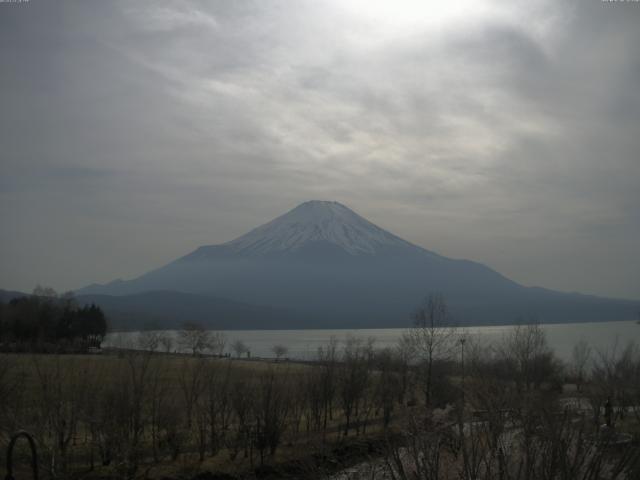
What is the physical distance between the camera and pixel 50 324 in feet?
226

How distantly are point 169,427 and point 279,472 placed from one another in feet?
13.7

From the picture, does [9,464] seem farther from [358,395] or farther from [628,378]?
[628,378]

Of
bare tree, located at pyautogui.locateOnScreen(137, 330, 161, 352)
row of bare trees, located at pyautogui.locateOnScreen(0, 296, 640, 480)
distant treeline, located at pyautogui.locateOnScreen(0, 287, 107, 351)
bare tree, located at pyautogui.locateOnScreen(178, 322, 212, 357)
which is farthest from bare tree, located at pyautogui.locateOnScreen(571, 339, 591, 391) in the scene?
bare tree, located at pyautogui.locateOnScreen(178, 322, 212, 357)

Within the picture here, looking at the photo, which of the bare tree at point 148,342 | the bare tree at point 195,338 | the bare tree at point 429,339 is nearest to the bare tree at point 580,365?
the bare tree at point 429,339

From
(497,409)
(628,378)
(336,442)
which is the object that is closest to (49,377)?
(336,442)

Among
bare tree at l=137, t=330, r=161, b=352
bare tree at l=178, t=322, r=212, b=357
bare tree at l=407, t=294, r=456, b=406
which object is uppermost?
bare tree at l=407, t=294, r=456, b=406

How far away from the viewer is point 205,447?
22.4 metres

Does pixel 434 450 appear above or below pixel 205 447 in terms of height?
above

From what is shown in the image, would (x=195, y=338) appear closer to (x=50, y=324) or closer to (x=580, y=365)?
(x=50, y=324)

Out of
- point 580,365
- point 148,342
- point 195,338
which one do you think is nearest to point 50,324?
point 148,342

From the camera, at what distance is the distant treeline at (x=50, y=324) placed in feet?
209

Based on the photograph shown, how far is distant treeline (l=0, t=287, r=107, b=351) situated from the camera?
6362 cm

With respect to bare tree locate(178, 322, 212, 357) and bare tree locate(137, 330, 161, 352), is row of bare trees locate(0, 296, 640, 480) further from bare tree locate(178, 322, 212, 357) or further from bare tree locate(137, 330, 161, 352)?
bare tree locate(178, 322, 212, 357)

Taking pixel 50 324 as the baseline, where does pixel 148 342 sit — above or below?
below
